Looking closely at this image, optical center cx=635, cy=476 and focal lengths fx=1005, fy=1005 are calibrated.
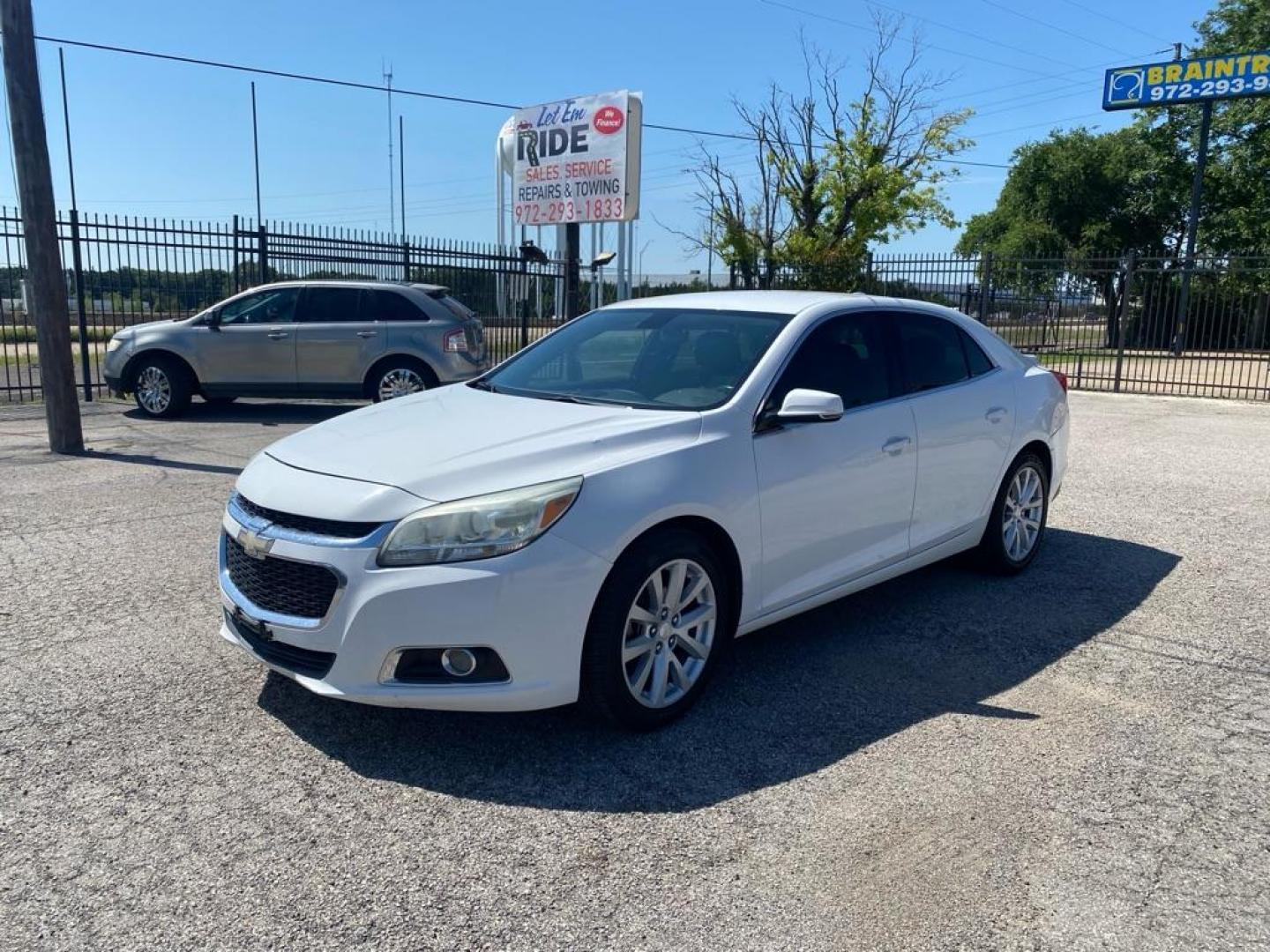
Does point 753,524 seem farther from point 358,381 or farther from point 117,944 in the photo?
point 358,381

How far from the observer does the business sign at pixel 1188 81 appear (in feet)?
77.8

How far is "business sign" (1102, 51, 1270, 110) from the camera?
77.8 ft

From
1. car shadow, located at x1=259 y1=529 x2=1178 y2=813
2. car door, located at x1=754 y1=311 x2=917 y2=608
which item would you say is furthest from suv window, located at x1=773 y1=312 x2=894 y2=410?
car shadow, located at x1=259 y1=529 x2=1178 y2=813

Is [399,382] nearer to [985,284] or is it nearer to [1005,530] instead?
[1005,530]

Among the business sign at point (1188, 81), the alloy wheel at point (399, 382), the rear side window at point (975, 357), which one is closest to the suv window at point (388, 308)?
the alloy wheel at point (399, 382)

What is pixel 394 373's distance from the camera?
486 inches

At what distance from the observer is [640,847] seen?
3061 mm

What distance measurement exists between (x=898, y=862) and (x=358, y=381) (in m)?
10.5

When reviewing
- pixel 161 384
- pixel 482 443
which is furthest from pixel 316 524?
pixel 161 384

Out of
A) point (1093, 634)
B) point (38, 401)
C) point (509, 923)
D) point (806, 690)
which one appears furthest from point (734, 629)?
point (38, 401)

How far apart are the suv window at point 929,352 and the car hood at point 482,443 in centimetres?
163

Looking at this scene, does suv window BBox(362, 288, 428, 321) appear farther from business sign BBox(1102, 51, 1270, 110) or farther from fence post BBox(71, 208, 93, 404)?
business sign BBox(1102, 51, 1270, 110)

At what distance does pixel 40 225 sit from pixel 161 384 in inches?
126

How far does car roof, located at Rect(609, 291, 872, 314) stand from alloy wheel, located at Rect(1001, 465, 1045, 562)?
1.55m
